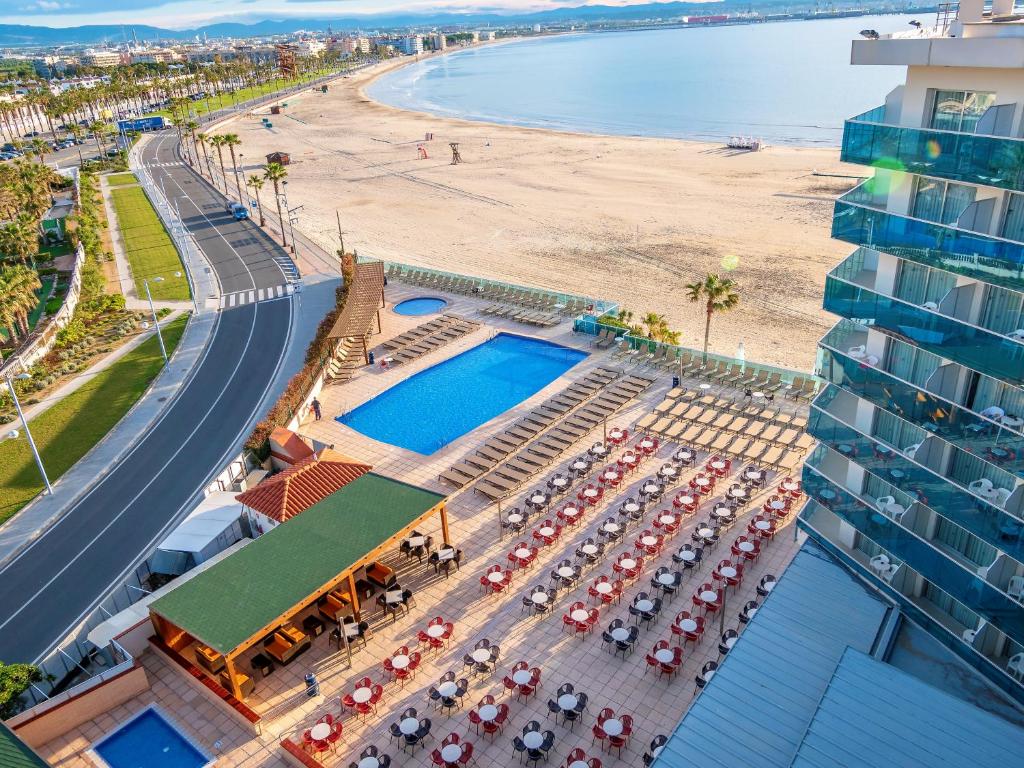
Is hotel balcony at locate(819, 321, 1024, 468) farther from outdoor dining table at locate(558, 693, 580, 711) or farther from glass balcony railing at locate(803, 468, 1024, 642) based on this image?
outdoor dining table at locate(558, 693, 580, 711)

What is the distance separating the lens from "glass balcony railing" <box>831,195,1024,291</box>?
13312mm

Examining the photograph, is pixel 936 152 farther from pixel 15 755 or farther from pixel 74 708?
pixel 74 708

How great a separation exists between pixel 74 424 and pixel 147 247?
34653 millimetres

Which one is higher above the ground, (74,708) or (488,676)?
(74,708)

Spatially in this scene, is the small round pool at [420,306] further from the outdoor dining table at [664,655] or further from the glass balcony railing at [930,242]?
the glass balcony railing at [930,242]

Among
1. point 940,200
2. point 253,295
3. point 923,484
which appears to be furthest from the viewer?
point 253,295

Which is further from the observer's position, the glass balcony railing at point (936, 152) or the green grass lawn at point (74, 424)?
the green grass lawn at point (74, 424)

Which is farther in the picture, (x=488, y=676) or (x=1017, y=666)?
(x=488, y=676)

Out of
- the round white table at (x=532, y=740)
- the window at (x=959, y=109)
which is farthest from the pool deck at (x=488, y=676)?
the window at (x=959, y=109)

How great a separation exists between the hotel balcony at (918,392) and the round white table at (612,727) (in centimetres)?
950

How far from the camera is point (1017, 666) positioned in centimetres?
1472

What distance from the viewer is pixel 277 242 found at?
213ft

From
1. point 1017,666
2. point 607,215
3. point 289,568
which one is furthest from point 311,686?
point 607,215

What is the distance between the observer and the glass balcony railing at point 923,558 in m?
14.5
